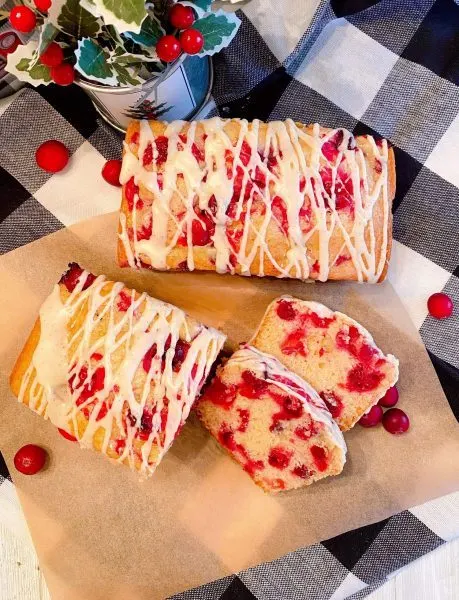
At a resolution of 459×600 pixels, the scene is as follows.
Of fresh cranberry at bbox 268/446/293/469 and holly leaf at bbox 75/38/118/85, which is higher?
holly leaf at bbox 75/38/118/85

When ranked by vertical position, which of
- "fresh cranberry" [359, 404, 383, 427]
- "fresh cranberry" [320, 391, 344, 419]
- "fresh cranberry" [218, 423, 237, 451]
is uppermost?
"fresh cranberry" [320, 391, 344, 419]

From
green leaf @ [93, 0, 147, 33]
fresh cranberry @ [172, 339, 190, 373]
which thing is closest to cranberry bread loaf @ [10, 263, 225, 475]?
fresh cranberry @ [172, 339, 190, 373]

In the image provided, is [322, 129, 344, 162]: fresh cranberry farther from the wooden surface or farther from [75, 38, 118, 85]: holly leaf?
the wooden surface

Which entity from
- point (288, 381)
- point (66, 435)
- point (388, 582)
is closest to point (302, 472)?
point (288, 381)

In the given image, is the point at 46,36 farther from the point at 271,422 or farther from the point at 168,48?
the point at 271,422

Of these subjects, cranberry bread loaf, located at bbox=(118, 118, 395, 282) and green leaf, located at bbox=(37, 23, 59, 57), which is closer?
green leaf, located at bbox=(37, 23, 59, 57)

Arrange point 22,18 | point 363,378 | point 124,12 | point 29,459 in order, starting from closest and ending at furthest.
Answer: point 124,12
point 22,18
point 363,378
point 29,459

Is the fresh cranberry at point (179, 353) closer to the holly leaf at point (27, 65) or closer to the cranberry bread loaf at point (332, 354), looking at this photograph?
the cranberry bread loaf at point (332, 354)
